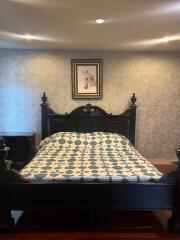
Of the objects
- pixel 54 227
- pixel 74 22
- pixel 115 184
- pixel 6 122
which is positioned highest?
pixel 74 22

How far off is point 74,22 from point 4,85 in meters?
2.26

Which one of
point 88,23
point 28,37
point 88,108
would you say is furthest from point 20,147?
point 88,23

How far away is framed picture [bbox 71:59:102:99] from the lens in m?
4.91

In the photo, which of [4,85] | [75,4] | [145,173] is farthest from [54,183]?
[4,85]

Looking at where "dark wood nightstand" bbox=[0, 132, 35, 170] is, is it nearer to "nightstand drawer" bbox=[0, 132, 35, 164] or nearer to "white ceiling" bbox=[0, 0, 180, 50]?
"nightstand drawer" bbox=[0, 132, 35, 164]

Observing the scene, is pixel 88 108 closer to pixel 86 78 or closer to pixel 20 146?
pixel 86 78

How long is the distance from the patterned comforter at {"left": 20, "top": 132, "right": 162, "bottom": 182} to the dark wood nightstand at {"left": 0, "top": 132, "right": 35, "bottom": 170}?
34 cm

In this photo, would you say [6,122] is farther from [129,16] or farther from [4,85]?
[129,16]

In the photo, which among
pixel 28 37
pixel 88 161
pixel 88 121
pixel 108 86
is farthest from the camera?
pixel 108 86

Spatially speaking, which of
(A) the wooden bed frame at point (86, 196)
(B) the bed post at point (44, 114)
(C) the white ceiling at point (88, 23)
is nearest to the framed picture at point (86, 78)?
(C) the white ceiling at point (88, 23)

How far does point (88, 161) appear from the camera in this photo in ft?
11.3

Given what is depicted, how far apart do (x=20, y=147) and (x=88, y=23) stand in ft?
7.87

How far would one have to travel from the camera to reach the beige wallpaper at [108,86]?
4.92 m

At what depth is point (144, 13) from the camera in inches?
112
